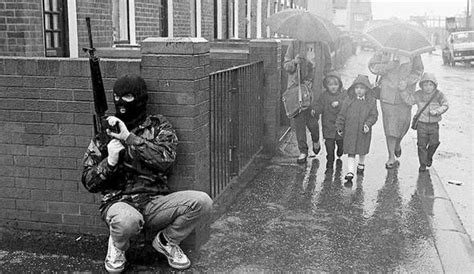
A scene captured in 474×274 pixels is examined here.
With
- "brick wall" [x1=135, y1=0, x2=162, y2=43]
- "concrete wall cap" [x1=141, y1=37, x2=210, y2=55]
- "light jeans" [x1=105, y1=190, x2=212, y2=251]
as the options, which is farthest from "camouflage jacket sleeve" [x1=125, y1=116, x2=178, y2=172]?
"brick wall" [x1=135, y1=0, x2=162, y2=43]

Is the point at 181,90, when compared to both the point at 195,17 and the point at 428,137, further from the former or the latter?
the point at 195,17

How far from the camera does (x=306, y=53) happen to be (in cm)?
792

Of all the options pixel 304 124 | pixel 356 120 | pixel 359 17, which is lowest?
pixel 304 124

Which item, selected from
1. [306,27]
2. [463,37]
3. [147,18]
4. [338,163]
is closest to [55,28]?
[147,18]

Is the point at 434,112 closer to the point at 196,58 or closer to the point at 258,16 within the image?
the point at 196,58

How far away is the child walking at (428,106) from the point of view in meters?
7.46

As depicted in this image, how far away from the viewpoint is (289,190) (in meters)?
6.81

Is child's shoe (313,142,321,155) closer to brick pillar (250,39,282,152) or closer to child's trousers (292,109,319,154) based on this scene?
child's trousers (292,109,319,154)

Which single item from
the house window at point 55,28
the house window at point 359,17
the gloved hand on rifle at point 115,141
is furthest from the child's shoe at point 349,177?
the house window at point 359,17

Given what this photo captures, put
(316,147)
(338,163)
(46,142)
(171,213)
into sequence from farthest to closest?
(316,147)
(338,163)
(46,142)
(171,213)

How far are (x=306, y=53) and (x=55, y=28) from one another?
317cm

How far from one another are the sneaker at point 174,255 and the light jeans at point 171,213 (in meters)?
Result: 0.07

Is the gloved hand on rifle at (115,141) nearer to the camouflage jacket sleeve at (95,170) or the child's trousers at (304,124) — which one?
the camouflage jacket sleeve at (95,170)

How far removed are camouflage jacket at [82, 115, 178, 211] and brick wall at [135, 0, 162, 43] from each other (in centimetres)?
568
